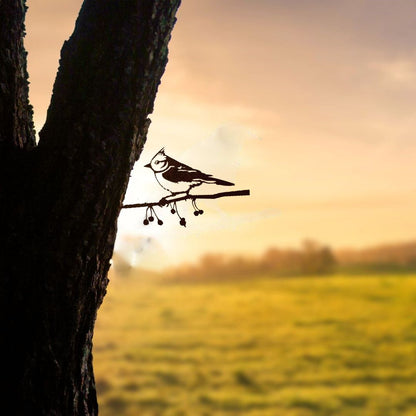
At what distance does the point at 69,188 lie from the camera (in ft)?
5.31

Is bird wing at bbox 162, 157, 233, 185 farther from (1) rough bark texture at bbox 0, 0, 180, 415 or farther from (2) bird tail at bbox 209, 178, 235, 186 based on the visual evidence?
(1) rough bark texture at bbox 0, 0, 180, 415

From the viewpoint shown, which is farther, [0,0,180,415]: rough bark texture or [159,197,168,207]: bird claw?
[159,197,168,207]: bird claw

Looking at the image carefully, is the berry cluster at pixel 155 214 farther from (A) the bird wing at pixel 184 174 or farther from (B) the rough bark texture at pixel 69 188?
(B) the rough bark texture at pixel 69 188

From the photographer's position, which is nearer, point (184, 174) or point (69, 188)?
point (69, 188)

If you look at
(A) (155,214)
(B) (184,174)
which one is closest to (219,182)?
(B) (184,174)

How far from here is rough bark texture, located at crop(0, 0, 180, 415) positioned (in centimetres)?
159

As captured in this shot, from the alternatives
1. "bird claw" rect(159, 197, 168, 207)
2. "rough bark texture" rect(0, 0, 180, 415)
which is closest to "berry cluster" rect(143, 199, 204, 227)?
"bird claw" rect(159, 197, 168, 207)

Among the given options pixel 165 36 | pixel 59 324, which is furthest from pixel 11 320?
pixel 165 36

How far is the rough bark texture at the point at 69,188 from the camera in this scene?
159cm

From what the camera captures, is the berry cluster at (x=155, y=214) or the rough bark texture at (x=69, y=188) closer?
the rough bark texture at (x=69, y=188)

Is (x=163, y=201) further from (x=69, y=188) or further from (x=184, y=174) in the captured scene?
(x=69, y=188)

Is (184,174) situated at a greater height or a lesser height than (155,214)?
greater

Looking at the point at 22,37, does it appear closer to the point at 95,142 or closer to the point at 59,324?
the point at 95,142

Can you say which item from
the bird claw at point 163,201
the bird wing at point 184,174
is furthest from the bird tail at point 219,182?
the bird claw at point 163,201
